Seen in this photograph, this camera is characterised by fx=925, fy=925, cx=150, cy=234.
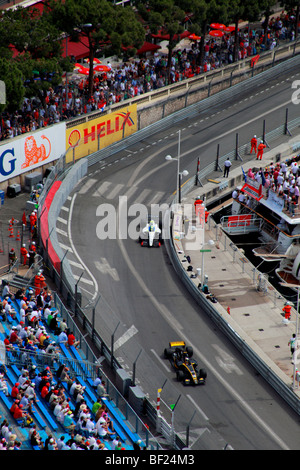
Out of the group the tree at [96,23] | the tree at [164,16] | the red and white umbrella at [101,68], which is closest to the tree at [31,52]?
the tree at [96,23]

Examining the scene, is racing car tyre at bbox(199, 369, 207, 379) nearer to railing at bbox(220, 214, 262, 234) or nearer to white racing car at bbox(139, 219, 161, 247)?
white racing car at bbox(139, 219, 161, 247)

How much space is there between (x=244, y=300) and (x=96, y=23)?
30.7m

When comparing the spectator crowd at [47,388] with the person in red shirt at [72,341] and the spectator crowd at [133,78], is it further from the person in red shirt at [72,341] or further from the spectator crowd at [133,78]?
the spectator crowd at [133,78]

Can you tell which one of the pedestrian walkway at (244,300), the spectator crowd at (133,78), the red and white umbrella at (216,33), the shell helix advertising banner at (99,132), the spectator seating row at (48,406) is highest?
the red and white umbrella at (216,33)

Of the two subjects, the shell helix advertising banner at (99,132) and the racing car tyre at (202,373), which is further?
the shell helix advertising banner at (99,132)

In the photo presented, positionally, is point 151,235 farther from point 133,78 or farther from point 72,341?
point 133,78

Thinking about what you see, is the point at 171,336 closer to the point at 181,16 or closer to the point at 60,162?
the point at 60,162

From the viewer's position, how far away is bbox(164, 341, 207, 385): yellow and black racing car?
170 feet

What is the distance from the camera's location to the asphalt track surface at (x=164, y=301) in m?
49.2

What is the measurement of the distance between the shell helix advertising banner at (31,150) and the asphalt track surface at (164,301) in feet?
12.0

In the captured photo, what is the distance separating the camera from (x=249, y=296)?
61.6 m

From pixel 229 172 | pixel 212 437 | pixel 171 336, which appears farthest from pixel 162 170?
pixel 212 437

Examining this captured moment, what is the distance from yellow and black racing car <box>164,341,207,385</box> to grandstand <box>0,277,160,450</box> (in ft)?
14.7
